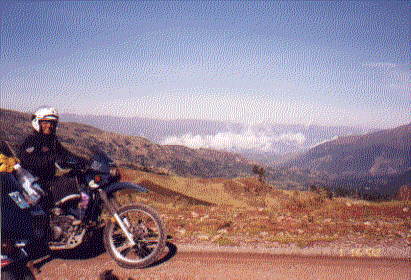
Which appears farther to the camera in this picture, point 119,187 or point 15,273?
point 119,187

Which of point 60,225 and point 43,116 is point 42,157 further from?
point 60,225

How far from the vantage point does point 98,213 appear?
5113mm

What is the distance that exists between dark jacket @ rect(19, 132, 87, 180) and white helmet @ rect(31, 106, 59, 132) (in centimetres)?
21

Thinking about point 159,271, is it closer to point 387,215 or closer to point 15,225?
point 15,225

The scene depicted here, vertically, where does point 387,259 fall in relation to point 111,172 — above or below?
below

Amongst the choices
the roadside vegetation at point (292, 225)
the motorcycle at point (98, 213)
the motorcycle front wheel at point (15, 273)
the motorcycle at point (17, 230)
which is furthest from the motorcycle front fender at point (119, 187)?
the roadside vegetation at point (292, 225)

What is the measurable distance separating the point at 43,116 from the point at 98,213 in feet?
6.74

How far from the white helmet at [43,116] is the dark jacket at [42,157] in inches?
8.2

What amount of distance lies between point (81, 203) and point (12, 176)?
1136 mm

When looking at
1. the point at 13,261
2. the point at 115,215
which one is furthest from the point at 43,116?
the point at 13,261

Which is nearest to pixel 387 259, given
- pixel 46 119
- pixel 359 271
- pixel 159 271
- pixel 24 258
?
pixel 359 271

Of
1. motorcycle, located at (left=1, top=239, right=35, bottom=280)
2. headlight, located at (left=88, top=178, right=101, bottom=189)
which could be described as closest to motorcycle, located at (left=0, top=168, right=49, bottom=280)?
motorcycle, located at (left=1, top=239, right=35, bottom=280)

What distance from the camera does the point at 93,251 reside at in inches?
218

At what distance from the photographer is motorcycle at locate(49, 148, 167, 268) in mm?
4785
